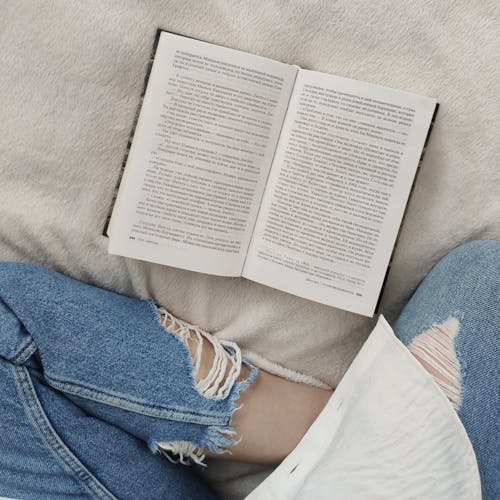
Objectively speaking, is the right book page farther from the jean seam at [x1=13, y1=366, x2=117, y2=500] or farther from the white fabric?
the jean seam at [x1=13, y1=366, x2=117, y2=500]

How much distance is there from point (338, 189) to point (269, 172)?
98 millimetres

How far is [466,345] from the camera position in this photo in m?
0.74

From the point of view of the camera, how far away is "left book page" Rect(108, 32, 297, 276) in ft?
2.59

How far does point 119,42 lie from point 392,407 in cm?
59

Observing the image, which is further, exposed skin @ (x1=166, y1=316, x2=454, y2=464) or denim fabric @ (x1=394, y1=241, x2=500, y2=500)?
exposed skin @ (x1=166, y1=316, x2=454, y2=464)

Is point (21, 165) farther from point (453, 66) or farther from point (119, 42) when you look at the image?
point (453, 66)

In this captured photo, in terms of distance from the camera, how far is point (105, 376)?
31.5 inches

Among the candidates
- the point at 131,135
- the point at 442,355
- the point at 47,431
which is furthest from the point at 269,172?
the point at 47,431

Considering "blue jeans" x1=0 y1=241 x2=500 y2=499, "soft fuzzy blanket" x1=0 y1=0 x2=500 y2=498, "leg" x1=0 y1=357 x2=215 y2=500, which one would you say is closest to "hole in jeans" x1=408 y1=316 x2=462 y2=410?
"blue jeans" x1=0 y1=241 x2=500 y2=499

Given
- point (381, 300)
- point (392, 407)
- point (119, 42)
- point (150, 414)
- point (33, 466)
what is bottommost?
point (33, 466)

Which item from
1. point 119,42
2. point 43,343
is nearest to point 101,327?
point 43,343

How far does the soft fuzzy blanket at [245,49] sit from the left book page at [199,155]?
0.15 feet

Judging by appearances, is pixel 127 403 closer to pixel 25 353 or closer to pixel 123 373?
pixel 123 373

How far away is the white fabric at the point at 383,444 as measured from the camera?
0.65 m
